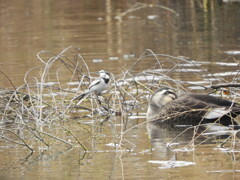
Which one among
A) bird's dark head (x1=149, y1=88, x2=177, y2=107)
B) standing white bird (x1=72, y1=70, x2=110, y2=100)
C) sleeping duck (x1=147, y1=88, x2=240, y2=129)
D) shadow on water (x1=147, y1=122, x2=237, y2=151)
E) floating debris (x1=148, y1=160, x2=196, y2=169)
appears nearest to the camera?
floating debris (x1=148, y1=160, x2=196, y2=169)

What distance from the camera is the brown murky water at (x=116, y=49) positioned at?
914cm

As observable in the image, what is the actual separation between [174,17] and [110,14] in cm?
341

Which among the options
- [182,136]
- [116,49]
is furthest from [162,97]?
[116,49]

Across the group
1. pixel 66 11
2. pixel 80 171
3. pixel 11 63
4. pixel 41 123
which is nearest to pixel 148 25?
pixel 66 11

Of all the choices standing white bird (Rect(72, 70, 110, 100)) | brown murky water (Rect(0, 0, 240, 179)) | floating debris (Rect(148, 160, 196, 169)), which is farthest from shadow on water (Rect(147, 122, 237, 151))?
standing white bird (Rect(72, 70, 110, 100))

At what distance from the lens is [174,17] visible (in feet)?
98.7

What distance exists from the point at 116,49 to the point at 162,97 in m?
8.62

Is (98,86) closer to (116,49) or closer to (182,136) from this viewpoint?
(182,136)

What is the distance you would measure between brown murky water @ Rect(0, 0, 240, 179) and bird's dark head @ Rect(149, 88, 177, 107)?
35cm

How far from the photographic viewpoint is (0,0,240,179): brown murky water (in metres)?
9.14

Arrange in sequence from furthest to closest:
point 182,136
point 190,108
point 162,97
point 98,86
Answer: point 98,86 < point 162,97 < point 190,108 < point 182,136

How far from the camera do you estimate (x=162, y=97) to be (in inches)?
501

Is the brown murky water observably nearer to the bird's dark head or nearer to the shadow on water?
the shadow on water

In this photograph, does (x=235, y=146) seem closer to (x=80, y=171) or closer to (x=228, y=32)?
(x=80, y=171)
